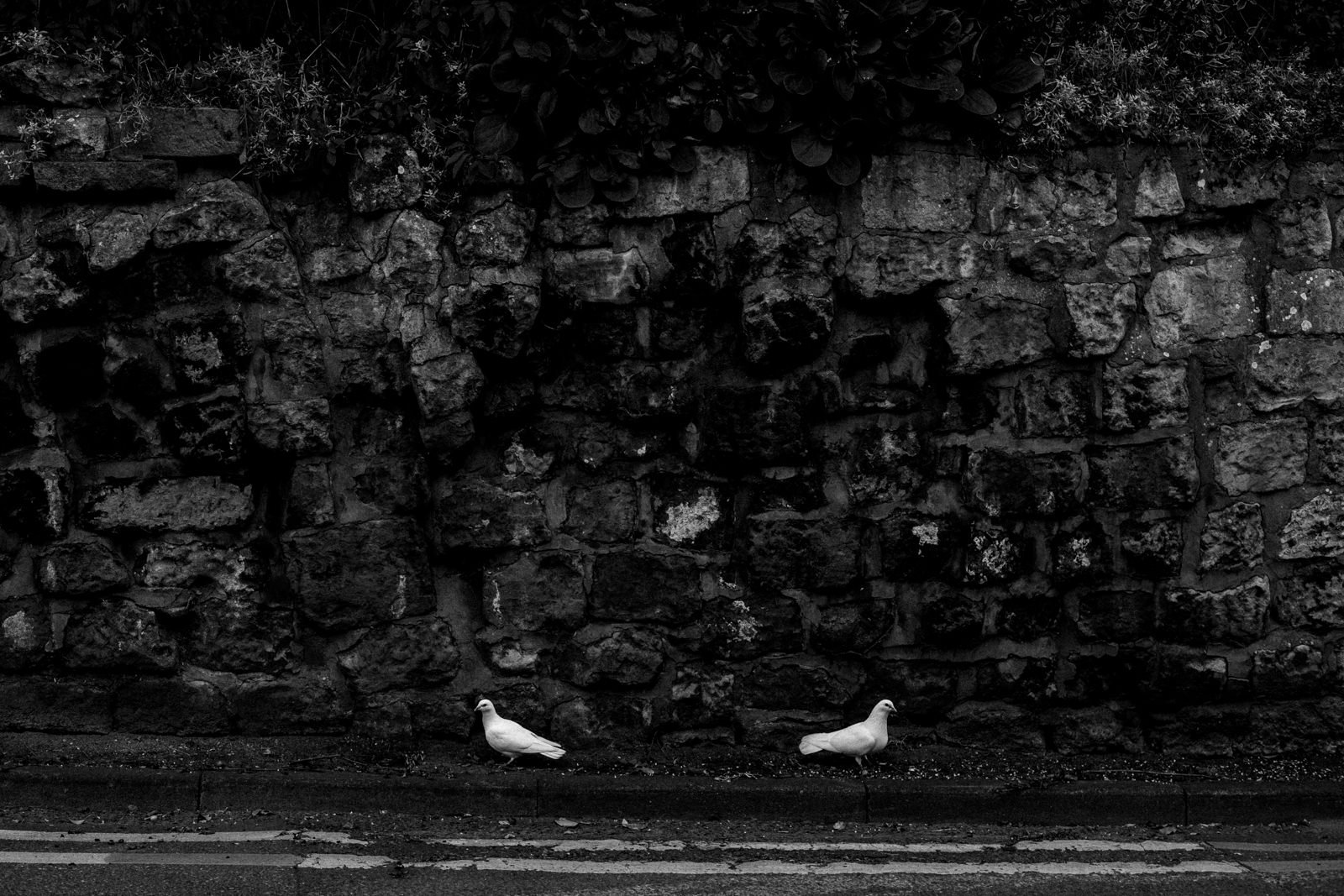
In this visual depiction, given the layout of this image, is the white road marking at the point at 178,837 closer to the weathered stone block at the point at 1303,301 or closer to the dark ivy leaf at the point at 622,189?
the dark ivy leaf at the point at 622,189

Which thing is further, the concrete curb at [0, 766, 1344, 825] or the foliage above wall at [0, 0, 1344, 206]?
the foliage above wall at [0, 0, 1344, 206]

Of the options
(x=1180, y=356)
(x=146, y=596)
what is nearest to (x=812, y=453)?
(x=1180, y=356)

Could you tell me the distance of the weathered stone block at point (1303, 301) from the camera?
577 cm

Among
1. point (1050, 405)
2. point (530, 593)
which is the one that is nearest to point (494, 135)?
point (530, 593)

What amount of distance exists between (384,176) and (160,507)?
1542mm

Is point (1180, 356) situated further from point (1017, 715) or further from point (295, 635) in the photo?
point (295, 635)

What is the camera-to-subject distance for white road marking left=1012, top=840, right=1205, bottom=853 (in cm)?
499

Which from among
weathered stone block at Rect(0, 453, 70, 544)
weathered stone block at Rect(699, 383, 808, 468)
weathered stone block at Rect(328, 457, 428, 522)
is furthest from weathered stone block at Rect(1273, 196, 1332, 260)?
weathered stone block at Rect(0, 453, 70, 544)

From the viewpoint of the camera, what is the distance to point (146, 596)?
5.58 meters

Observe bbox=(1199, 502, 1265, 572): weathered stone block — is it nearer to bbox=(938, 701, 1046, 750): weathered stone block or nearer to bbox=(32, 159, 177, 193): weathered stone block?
bbox=(938, 701, 1046, 750): weathered stone block

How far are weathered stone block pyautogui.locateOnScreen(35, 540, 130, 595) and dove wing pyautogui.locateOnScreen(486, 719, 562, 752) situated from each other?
1.56 m

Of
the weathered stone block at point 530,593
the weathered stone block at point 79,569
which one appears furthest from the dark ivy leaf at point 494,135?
the weathered stone block at point 79,569

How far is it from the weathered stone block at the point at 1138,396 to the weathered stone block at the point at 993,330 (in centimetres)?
29

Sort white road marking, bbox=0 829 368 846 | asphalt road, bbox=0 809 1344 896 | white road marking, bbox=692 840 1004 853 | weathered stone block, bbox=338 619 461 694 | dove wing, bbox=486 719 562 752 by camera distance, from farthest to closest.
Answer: weathered stone block, bbox=338 619 461 694 < dove wing, bbox=486 719 562 752 < white road marking, bbox=692 840 1004 853 < white road marking, bbox=0 829 368 846 < asphalt road, bbox=0 809 1344 896
